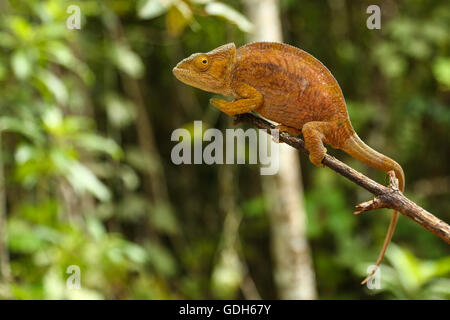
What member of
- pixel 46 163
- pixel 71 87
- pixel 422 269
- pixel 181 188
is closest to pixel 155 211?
pixel 181 188

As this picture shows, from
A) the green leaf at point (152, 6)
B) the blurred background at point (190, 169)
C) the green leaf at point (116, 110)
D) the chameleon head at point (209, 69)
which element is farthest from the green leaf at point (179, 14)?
the green leaf at point (116, 110)

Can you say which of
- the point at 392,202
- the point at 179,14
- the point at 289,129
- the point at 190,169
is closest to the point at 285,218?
the point at 179,14

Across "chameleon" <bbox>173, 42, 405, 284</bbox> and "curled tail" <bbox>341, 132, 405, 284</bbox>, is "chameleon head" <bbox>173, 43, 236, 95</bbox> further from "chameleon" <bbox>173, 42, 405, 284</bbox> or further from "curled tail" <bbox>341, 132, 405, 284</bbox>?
"curled tail" <bbox>341, 132, 405, 284</bbox>

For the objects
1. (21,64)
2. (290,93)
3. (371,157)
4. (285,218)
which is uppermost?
(21,64)

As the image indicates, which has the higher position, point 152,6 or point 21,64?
point 21,64

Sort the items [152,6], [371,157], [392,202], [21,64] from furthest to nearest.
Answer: [21,64], [152,6], [371,157], [392,202]

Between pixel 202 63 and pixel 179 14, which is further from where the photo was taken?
pixel 179 14

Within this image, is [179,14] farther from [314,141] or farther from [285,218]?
[285,218]

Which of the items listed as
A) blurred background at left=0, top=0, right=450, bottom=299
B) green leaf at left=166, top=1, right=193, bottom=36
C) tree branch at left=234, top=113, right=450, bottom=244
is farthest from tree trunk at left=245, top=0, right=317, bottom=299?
tree branch at left=234, top=113, right=450, bottom=244
